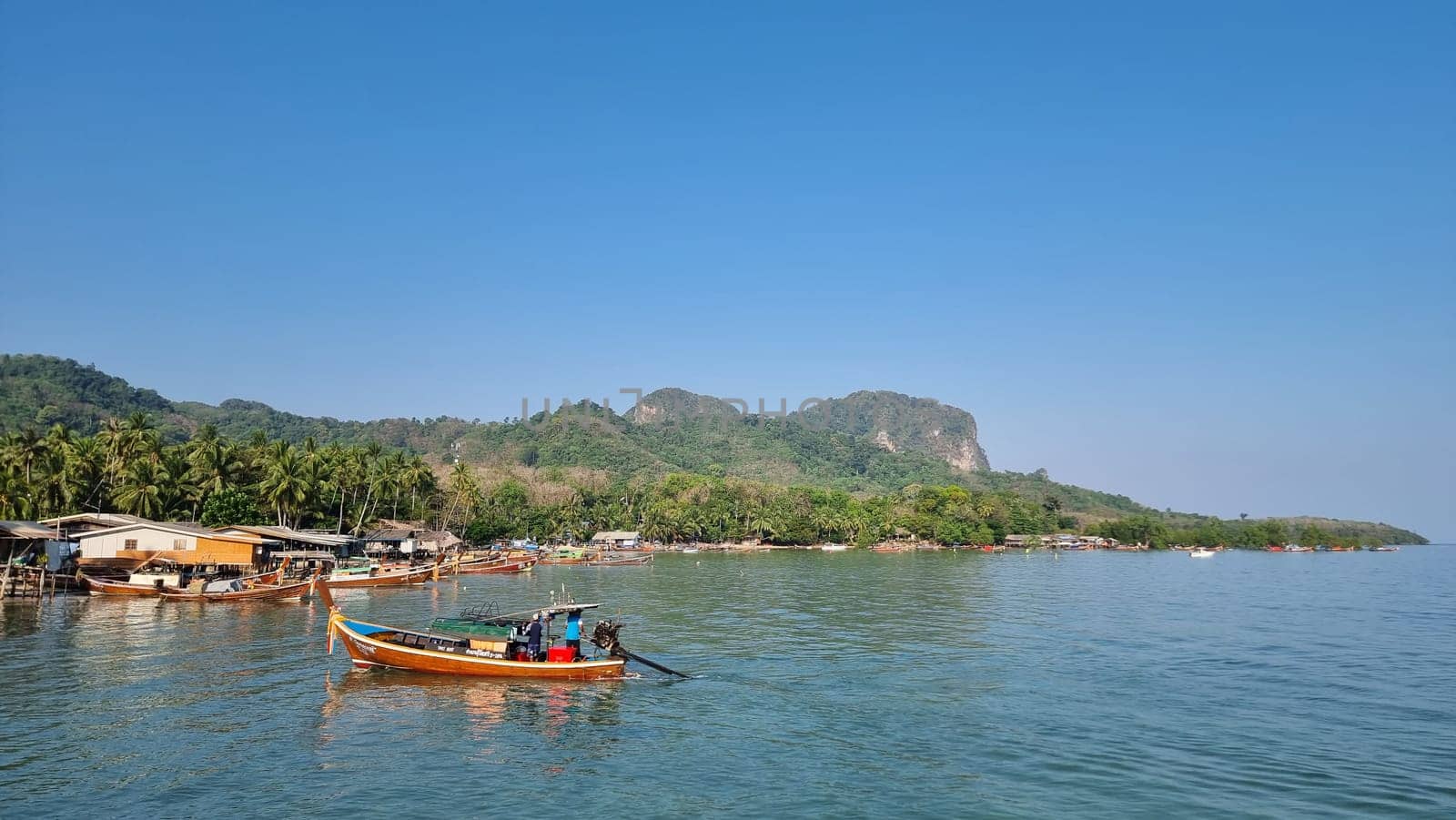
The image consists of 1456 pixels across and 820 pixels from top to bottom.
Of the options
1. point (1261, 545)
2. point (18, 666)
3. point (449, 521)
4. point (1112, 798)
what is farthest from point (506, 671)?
point (1261, 545)

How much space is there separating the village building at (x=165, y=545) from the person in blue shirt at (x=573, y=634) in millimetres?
36151

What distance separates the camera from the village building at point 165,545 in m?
52.3

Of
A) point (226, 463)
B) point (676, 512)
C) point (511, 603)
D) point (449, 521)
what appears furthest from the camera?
point (676, 512)

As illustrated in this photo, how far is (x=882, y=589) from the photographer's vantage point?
2549 inches

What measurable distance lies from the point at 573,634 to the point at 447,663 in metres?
4.11

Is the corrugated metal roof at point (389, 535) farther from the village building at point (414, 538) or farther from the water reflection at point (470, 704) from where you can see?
the water reflection at point (470, 704)

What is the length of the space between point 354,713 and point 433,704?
215 centimetres

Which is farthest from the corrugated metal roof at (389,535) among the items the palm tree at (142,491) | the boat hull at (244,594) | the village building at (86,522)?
the boat hull at (244,594)

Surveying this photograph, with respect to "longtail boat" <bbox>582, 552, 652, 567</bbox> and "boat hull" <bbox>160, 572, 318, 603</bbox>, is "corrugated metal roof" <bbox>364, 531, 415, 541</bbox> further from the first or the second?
"boat hull" <bbox>160, 572, 318, 603</bbox>

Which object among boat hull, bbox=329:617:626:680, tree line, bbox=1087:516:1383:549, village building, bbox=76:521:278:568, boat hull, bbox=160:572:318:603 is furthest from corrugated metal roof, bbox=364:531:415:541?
tree line, bbox=1087:516:1383:549

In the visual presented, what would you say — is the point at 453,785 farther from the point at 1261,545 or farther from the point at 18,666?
the point at 1261,545

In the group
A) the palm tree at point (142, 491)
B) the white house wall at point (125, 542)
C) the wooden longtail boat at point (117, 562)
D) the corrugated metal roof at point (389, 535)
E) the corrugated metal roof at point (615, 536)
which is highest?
the palm tree at point (142, 491)

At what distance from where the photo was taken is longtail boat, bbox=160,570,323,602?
4734 centimetres

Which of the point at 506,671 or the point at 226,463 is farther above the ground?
the point at 226,463
